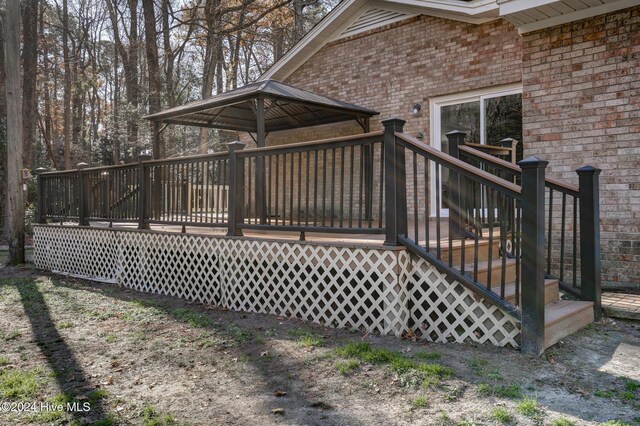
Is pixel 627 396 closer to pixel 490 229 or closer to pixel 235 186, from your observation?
pixel 490 229

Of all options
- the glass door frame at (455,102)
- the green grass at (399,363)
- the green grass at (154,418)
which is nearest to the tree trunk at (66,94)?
the glass door frame at (455,102)

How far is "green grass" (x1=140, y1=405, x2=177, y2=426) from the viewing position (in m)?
2.50

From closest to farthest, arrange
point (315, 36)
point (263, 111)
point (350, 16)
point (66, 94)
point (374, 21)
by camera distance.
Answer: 1. point (263, 111)
2. point (374, 21)
3. point (350, 16)
4. point (315, 36)
5. point (66, 94)

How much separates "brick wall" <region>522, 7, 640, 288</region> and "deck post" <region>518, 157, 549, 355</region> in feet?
8.62

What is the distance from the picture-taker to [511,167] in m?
4.58

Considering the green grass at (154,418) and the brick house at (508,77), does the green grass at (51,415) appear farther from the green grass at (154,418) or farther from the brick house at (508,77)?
the brick house at (508,77)

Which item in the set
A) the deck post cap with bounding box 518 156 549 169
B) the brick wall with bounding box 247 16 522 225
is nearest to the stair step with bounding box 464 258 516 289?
the deck post cap with bounding box 518 156 549 169

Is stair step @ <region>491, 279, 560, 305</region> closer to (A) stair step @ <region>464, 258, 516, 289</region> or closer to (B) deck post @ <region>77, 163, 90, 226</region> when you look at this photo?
(A) stair step @ <region>464, 258, 516, 289</region>

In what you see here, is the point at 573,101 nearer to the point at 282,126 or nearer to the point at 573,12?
the point at 573,12

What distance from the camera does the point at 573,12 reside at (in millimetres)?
5488

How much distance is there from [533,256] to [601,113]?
10.1 ft

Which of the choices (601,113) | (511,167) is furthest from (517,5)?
(511,167)

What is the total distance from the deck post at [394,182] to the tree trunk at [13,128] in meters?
7.52

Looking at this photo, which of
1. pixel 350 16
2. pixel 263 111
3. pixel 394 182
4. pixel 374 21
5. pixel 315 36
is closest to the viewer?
pixel 394 182
